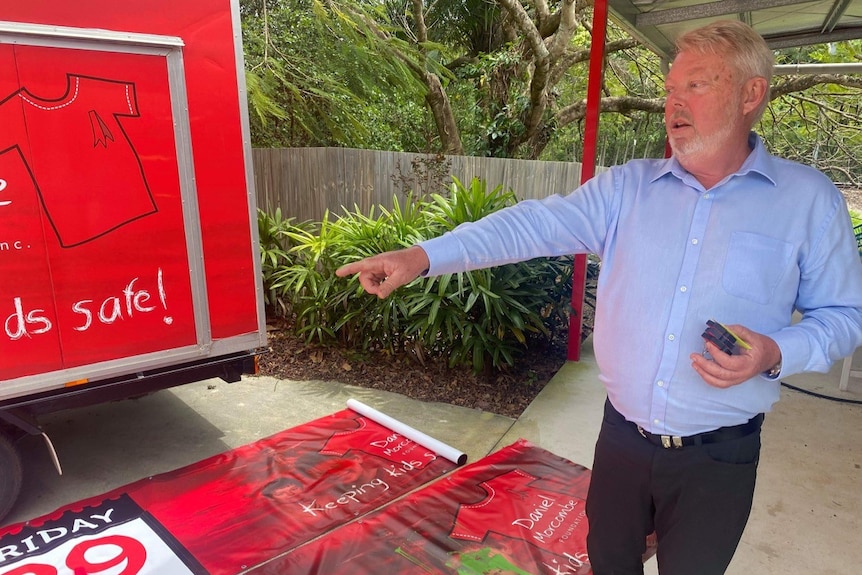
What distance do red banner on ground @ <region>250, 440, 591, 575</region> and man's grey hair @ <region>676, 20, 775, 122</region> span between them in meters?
2.15

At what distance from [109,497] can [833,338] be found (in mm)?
3405

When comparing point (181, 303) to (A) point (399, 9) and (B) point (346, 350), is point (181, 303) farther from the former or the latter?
A: (A) point (399, 9)

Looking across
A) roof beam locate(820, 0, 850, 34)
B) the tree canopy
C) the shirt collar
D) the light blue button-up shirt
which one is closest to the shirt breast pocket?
the light blue button-up shirt

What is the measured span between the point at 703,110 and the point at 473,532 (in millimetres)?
2214

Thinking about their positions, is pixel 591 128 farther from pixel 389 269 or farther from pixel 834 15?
pixel 389 269

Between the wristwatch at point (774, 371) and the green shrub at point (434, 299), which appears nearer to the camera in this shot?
the wristwatch at point (774, 371)

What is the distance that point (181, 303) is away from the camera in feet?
10.6

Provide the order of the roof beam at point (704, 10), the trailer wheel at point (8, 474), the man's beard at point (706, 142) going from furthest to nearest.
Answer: the roof beam at point (704, 10) < the trailer wheel at point (8, 474) < the man's beard at point (706, 142)

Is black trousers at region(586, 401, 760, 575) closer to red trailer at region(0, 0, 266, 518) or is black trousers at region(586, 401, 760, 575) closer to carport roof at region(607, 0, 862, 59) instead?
red trailer at region(0, 0, 266, 518)

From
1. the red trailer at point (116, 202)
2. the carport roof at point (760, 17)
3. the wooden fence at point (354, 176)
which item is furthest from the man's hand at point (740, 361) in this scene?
the wooden fence at point (354, 176)

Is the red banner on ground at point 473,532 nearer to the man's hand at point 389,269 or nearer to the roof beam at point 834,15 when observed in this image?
the man's hand at point 389,269

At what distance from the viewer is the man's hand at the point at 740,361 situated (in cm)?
133

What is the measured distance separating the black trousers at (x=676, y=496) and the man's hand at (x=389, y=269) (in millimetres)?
771

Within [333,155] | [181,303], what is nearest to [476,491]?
[181,303]
